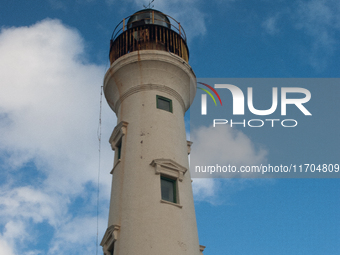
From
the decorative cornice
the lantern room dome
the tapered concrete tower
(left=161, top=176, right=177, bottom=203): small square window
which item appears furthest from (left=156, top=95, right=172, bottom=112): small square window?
the lantern room dome

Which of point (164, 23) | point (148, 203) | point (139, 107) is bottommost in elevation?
point (148, 203)

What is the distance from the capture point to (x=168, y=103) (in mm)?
24203

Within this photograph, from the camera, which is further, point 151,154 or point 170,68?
point 170,68

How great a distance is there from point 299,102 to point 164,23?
973 centimetres

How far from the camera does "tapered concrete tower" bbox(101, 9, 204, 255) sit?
1881 centimetres

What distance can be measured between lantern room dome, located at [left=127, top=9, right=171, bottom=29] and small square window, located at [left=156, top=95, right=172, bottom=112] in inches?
225

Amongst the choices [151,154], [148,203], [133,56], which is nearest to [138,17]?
[133,56]

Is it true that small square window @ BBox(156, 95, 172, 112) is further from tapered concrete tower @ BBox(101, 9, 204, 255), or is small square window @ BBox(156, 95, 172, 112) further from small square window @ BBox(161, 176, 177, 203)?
small square window @ BBox(161, 176, 177, 203)

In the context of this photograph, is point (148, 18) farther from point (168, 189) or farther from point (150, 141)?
point (168, 189)

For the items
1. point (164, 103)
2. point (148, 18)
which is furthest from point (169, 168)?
point (148, 18)

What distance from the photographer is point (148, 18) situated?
90.6 ft

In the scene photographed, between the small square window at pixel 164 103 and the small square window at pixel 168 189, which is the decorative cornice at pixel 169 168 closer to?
the small square window at pixel 168 189

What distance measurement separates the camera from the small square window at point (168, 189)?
2031 cm

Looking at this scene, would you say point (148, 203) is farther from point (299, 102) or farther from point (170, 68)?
point (299, 102)
